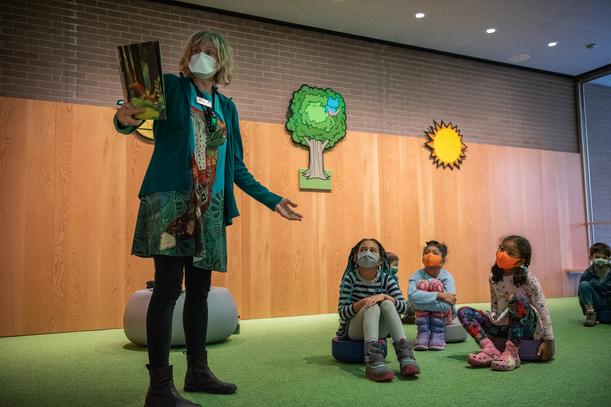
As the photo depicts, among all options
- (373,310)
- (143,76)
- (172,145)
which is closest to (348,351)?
(373,310)

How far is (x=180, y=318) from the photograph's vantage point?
134 inches

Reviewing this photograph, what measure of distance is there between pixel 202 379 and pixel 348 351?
3.20ft

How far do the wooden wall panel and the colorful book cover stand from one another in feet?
10.4

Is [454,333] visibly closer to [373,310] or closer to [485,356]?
[485,356]

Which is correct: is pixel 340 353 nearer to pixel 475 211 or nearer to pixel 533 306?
pixel 533 306

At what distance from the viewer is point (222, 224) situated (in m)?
2.02

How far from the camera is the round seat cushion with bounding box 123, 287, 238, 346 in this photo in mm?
3383

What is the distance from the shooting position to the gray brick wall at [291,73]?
473 cm

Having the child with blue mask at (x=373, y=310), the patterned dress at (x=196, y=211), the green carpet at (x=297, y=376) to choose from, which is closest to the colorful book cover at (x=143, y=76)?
the patterned dress at (x=196, y=211)

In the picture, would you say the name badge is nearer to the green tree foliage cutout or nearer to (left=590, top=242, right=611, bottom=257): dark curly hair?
the green tree foliage cutout

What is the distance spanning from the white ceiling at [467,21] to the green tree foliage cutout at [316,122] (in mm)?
855

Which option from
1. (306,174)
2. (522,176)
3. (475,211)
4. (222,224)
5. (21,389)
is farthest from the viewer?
(522,176)

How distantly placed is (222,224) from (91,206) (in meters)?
3.00

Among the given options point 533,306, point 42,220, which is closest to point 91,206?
point 42,220
